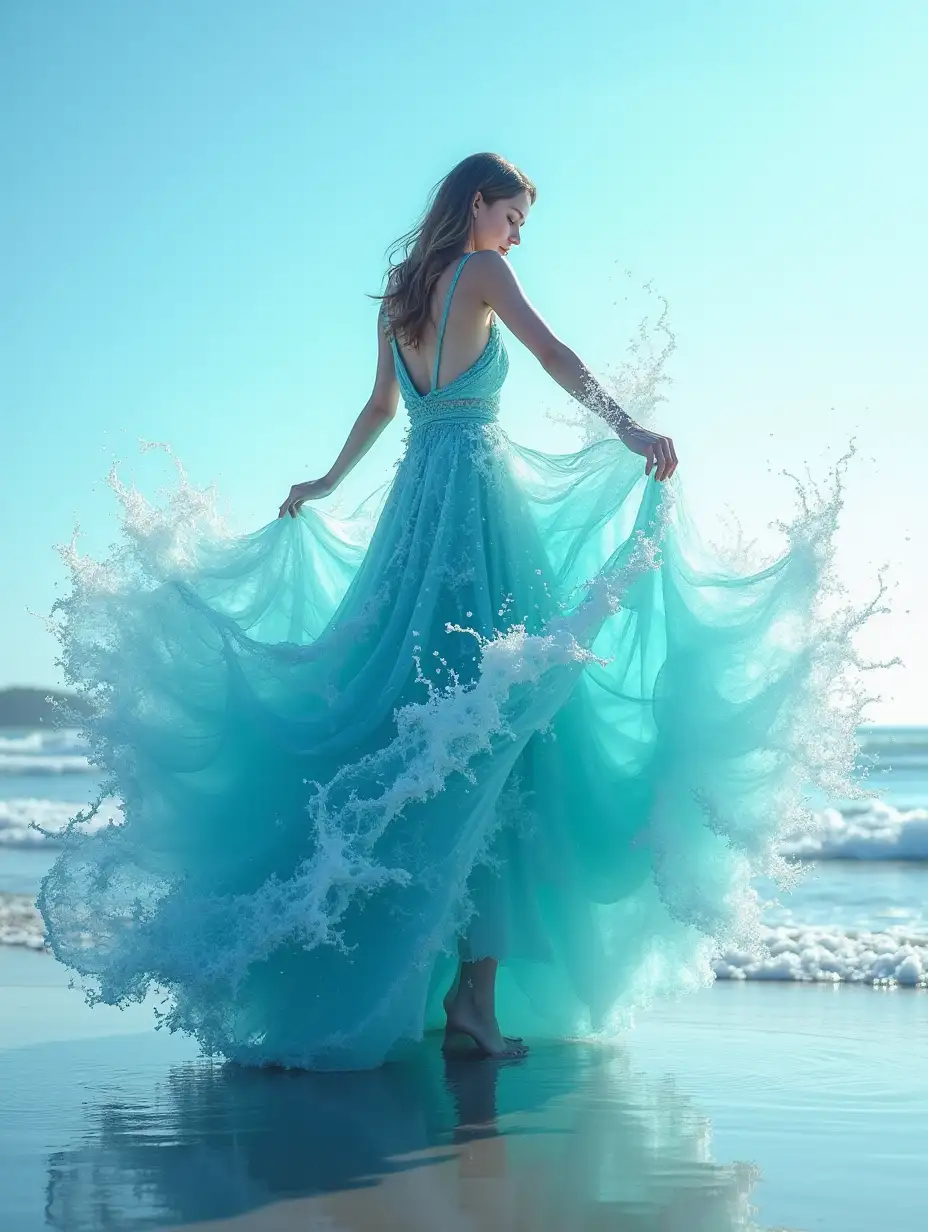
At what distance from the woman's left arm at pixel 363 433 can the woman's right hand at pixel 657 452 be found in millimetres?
1053

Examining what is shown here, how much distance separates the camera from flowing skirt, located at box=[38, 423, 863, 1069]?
11.2 ft

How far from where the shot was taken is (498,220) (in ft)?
13.2

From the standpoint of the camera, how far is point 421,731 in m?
3.44

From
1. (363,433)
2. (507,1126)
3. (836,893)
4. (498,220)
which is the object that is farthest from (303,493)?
(836,893)

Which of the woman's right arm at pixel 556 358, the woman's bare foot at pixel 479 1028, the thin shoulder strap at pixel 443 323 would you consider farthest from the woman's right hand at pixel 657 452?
the woman's bare foot at pixel 479 1028

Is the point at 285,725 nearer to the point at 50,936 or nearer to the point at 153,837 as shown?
the point at 153,837

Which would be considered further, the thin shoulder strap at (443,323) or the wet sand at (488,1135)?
the thin shoulder strap at (443,323)

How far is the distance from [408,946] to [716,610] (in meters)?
1.21

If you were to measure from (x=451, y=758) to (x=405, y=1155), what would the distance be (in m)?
0.94

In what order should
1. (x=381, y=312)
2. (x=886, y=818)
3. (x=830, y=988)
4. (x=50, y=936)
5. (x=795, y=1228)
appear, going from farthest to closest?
(x=886, y=818)
(x=830, y=988)
(x=381, y=312)
(x=50, y=936)
(x=795, y=1228)

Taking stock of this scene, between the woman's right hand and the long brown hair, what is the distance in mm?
786

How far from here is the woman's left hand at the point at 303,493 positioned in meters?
4.51

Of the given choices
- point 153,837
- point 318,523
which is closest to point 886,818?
point 318,523

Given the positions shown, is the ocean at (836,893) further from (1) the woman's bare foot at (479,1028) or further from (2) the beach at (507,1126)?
(1) the woman's bare foot at (479,1028)
